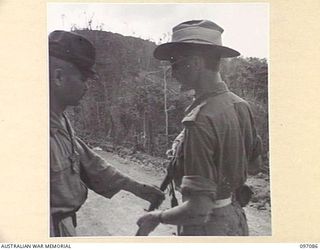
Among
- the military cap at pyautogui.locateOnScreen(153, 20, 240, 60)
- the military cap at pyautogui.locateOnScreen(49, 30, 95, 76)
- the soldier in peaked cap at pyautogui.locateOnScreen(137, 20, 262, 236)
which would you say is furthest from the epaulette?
the military cap at pyautogui.locateOnScreen(49, 30, 95, 76)

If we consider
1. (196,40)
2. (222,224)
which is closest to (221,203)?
(222,224)

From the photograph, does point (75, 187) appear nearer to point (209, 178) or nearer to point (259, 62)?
point (209, 178)

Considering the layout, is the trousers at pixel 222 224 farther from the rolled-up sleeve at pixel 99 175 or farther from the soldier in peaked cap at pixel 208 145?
the rolled-up sleeve at pixel 99 175

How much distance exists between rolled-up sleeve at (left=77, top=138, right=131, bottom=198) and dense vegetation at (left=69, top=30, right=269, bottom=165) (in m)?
0.03

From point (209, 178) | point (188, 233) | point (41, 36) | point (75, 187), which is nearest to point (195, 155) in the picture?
point (209, 178)

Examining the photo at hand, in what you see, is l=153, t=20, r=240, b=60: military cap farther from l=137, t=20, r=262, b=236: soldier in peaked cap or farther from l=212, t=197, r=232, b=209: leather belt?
l=212, t=197, r=232, b=209: leather belt

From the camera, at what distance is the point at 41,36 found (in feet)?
4.64

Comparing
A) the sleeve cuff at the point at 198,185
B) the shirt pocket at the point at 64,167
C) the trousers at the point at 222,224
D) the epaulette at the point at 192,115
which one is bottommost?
the trousers at the point at 222,224

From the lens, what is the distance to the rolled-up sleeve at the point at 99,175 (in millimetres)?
1424

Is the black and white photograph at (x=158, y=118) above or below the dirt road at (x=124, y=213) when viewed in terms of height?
above

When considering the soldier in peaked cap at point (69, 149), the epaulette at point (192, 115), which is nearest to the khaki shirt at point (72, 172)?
the soldier in peaked cap at point (69, 149)

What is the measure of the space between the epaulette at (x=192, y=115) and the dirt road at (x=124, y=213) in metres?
0.14

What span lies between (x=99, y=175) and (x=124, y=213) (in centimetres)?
11

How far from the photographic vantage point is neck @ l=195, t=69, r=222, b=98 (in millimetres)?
1423
